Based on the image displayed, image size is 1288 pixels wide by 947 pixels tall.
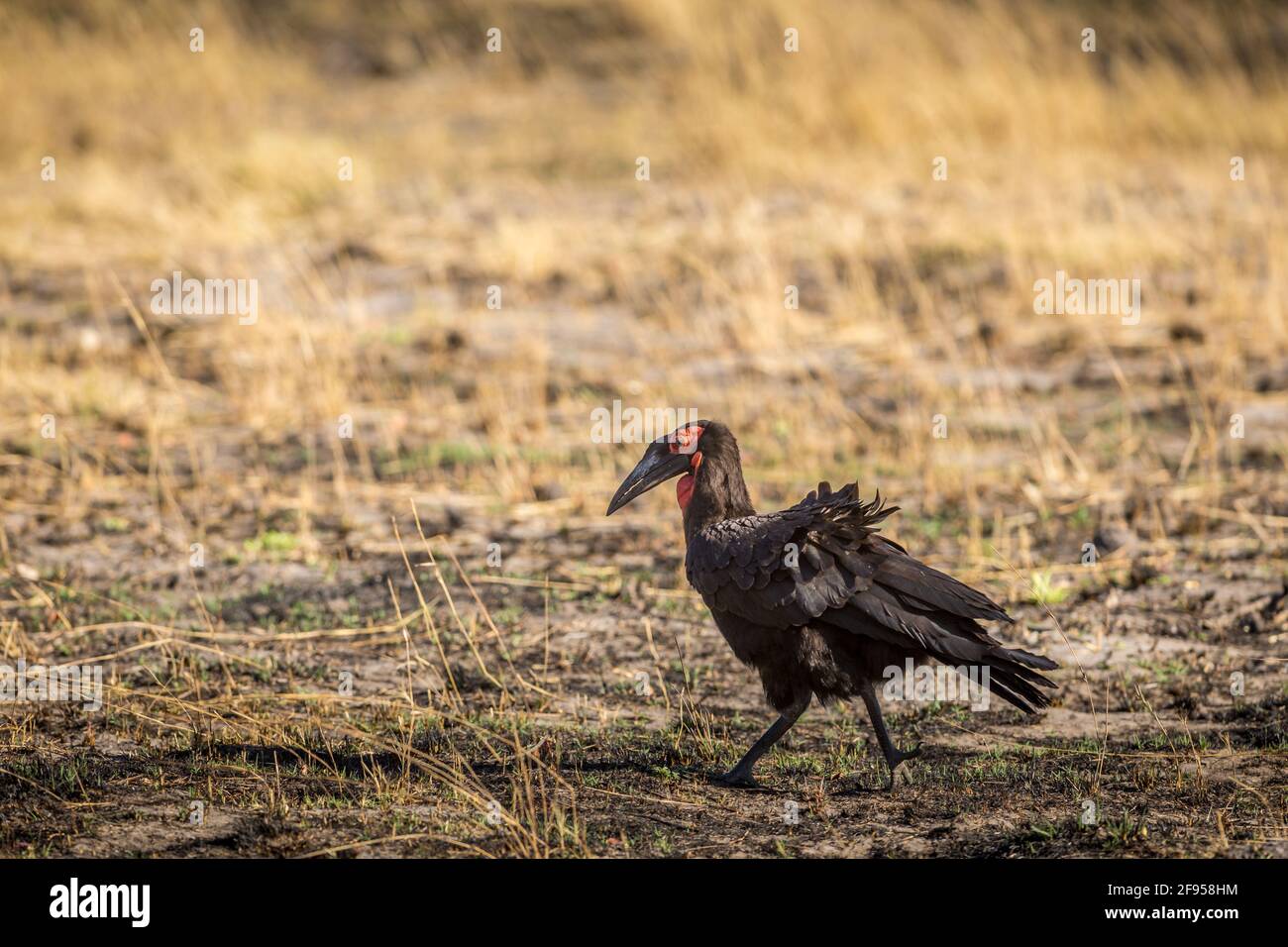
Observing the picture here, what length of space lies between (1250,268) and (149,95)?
10.6m

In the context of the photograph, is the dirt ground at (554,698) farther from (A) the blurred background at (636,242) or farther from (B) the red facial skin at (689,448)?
(B) the red facial skin at (689,448)

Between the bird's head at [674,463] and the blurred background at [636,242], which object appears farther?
the blurred background at [636,242]

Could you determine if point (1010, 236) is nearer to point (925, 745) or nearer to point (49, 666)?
point (925, 745)

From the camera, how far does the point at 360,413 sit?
9.34m

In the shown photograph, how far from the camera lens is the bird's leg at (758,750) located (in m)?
5.00

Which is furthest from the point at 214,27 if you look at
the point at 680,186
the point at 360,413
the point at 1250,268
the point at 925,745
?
the point at 925,745

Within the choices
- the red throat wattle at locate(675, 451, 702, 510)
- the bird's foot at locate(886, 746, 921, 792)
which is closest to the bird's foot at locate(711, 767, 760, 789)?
the bird's foot at locate(886, 746, 921, 792)

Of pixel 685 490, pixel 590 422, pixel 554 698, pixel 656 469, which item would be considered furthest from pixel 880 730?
pixel 590 422

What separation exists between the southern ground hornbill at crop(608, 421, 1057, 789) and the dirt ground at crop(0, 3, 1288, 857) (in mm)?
335

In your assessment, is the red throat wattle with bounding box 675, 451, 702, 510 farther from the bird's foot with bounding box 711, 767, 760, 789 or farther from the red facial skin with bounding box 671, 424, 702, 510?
the bird's foot with bounding box 711, 767, 760, 789

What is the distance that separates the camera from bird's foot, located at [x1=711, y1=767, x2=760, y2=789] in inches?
197

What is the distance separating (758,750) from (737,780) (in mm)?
113

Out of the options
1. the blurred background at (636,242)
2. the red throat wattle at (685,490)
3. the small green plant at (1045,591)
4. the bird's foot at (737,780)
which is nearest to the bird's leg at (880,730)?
the bird's foot at (737,780)

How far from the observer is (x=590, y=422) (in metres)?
9.24
